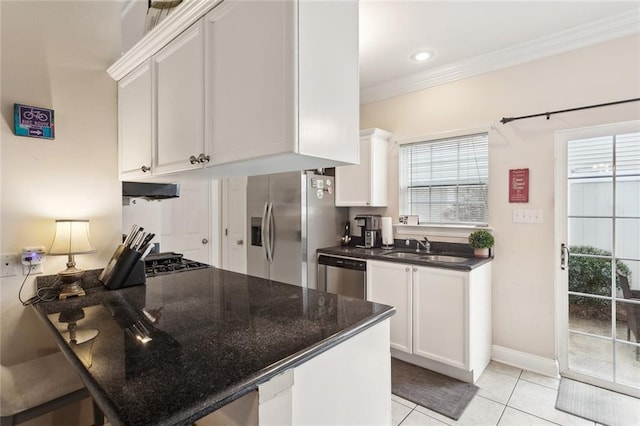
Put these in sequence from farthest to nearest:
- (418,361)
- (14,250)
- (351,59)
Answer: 1. (418,361)
2. (14,250)
3. (351,59)

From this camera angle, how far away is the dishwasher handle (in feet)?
9.80

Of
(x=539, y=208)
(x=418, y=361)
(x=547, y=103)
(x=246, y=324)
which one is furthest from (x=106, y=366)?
(x=547, y=103)

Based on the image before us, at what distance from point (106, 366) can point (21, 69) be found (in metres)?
1.60

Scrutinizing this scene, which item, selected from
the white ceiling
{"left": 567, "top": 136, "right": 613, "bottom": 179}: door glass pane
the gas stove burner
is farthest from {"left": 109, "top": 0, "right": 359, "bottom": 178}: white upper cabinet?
{"left": 567, "top": 136, "right": 613, "bottom": 179}: door glass pane

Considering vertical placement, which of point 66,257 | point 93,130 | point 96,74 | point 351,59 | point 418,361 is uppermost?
point 96,74

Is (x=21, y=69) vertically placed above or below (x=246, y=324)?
above

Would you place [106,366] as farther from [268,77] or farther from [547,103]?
[547,103]

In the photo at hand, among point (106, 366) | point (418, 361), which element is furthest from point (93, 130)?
point (418, 361)

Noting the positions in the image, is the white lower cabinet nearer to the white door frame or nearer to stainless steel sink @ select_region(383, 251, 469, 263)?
stainless steel sink @ select_region(383, 251, 469, 263)

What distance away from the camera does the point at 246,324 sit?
1.16 metres

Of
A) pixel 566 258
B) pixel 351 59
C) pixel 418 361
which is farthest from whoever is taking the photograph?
pixel 418 361

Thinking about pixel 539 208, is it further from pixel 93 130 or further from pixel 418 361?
pixel 93 130

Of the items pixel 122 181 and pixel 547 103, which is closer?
pixel 122 181

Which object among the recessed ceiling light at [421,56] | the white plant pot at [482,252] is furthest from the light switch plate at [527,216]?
the recessed ceiling light at [421,56]
